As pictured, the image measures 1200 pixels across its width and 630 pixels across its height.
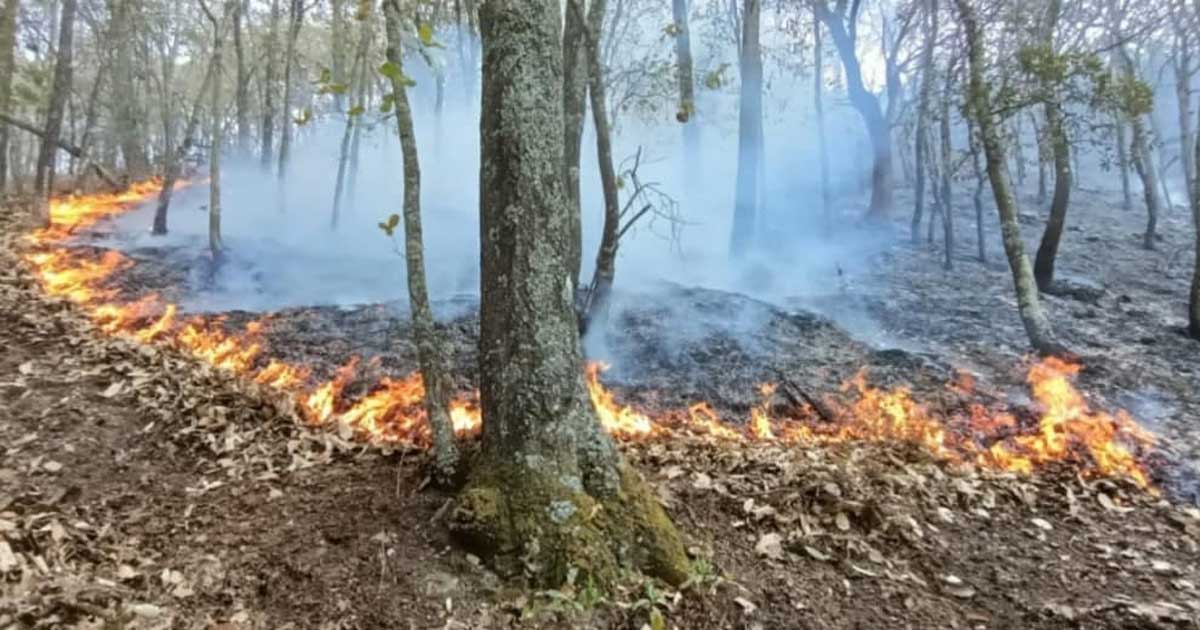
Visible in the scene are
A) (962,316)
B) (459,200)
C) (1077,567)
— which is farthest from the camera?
(459,200)

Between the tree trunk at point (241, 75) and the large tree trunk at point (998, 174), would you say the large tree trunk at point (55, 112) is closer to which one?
the tree trunk at point (241, 75)

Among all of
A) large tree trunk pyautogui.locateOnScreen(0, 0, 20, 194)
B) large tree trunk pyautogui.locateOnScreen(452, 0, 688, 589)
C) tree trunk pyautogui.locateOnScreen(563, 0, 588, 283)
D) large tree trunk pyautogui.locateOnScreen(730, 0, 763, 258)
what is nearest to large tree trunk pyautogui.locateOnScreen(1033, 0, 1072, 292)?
large tree trunk pyautogui.locateOnScreen(730, 0, 763, 258)

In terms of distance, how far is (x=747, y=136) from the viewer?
46.9 ft

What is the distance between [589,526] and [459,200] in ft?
56.7

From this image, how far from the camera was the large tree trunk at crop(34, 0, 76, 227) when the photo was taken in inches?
456

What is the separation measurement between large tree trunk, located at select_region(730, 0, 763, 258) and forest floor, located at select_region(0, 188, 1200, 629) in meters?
7.18

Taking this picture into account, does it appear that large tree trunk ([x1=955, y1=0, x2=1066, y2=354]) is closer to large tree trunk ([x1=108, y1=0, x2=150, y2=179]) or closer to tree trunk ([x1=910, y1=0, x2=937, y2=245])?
tree trunk ([x1=910, y1=0, x2=937, y2=245])

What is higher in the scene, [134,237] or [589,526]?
[134,237]

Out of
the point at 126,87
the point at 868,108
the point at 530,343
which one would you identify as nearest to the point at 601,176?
the point at 530,343

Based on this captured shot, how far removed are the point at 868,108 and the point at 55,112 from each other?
16804 millimetres

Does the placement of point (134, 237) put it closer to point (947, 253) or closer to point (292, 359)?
point (292, 359)

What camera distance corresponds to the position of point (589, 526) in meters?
3.85

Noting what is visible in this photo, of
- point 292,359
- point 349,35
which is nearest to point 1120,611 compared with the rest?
point 292,359

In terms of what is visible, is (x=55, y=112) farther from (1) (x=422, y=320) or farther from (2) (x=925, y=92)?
(2) (x=925, y=92)
